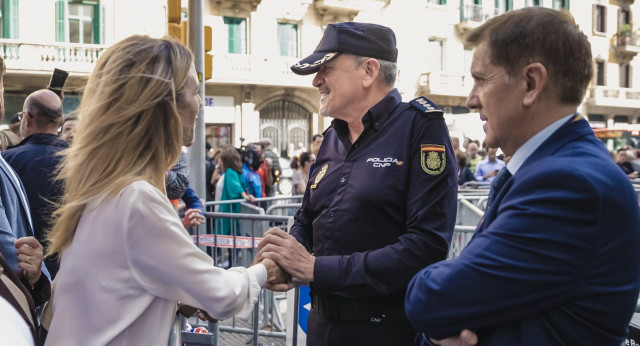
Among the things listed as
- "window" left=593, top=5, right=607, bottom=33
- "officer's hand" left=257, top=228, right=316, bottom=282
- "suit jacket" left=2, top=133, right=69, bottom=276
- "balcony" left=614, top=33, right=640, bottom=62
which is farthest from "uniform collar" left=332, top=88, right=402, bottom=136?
"balcony" left=614, top=33, right=640, bottom=62

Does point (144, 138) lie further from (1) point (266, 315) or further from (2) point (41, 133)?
(1) point (266, 315)

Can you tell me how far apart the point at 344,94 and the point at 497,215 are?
4.01 feet

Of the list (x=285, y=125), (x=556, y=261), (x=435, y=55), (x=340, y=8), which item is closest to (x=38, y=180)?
(x=556, y=261)

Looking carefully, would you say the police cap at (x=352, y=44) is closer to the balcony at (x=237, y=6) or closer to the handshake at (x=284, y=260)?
the handshake at (x=284, y=260)

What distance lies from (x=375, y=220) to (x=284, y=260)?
1.25ft

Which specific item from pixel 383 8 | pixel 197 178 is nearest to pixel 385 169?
pixel 197 178

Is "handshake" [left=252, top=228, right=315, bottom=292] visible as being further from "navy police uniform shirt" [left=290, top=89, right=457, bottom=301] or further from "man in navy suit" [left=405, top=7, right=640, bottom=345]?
"man in navy suit" [left=405, top=7, right=640, bottom=345]

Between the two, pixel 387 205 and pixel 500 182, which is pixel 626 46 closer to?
pixel 387 205

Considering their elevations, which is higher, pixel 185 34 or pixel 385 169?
pixel 185 34

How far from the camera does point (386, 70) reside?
277 centimetres

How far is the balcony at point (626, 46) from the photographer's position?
121ft

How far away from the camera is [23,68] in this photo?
70.2 ft

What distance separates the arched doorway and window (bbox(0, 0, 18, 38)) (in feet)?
31.8

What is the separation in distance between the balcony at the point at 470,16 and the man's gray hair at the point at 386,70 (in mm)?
29483
